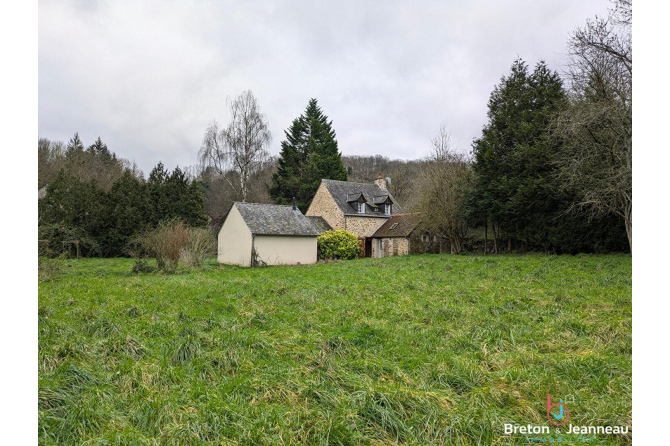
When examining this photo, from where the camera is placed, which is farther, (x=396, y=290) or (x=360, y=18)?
(x=396, y=290)

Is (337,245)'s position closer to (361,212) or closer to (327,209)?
(361,212)

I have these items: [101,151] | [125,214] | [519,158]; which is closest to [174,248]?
[125,214]

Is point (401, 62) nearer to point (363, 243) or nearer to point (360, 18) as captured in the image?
point (360, 18)

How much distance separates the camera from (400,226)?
28625 mm

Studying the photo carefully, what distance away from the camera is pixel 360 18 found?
6.89 m

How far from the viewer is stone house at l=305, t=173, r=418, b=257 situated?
1149 inches

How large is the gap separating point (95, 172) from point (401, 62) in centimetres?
3968

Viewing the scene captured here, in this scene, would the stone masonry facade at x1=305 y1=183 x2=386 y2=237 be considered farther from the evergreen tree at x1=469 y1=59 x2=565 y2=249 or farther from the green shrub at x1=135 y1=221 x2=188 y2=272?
the green shrub at x1=135 y1=221 x2=188 y2=272

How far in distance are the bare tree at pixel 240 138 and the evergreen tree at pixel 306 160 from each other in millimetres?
9599

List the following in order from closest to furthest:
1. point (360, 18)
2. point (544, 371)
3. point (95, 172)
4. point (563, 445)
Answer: point (563, 445)
point (544, 371)
point (360, 18)
point (95, 172)

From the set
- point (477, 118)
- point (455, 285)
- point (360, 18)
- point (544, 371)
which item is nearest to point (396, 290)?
point (455, 285)

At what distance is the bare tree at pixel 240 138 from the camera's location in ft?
96.5

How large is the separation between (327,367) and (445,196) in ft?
68.9

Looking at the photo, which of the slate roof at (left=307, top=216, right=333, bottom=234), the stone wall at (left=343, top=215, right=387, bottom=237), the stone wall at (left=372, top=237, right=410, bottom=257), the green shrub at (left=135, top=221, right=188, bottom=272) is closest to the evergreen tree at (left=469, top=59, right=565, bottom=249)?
the stone wall at (left=372, top=237, right=410, bottom=257)
